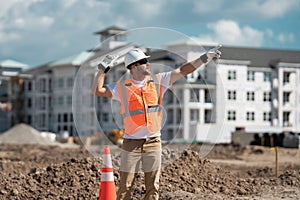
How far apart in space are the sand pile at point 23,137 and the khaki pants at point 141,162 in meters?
51.8

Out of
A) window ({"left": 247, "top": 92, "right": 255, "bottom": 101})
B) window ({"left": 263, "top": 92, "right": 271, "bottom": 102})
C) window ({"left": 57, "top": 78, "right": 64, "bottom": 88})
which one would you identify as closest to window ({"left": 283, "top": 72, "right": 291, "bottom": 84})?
window ({"left": 263, "top": 92, "right": 271, "bottom": 102})

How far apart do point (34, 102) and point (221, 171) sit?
83905 mm

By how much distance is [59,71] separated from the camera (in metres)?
91.5

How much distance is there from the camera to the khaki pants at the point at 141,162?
7891mm

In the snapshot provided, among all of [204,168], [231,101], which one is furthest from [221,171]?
[231,101]

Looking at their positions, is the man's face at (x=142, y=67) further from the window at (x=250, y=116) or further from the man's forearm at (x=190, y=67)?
the window at (x=250, y=116)

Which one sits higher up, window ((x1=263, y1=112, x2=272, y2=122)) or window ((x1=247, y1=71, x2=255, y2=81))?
window ((x1=247, y1=71, x2=255, y2=81))

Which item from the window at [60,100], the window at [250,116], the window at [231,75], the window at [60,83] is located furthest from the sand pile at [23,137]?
the window at [60,83]

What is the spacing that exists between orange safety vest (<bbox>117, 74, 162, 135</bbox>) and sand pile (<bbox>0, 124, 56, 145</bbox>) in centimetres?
5189

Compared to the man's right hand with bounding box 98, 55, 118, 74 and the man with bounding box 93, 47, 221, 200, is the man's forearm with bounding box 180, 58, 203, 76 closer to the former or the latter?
the man with bounding box 93, 47, 221, 200

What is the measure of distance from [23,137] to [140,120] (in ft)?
182

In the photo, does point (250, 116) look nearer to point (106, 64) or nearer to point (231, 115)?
point (231, 115)

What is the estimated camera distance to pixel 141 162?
8.00m

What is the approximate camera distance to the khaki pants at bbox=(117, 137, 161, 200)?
7.89 meters
